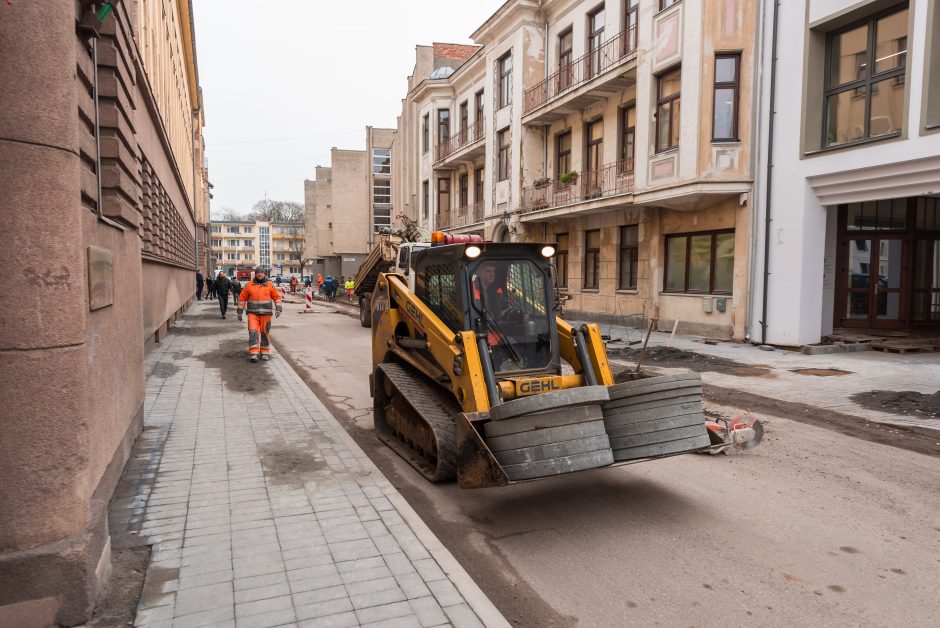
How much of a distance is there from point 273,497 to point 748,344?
43.7 feet

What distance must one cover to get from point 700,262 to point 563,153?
26.2 ft

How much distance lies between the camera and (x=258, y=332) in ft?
40.3

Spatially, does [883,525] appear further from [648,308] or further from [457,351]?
[648,308]

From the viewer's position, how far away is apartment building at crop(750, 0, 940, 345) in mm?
12281

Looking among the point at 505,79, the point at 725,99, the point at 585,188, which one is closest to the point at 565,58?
the point at 505,79

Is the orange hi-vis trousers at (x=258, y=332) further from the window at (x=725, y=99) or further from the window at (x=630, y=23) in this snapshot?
the window at (x=630, y=23)

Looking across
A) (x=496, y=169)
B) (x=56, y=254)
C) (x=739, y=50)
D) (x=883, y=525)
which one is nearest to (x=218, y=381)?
(x=56, y=254)

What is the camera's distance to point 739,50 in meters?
15.1

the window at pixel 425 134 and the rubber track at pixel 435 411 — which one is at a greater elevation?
the window at pixel 425 134

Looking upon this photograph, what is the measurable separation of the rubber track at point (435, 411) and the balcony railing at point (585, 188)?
45.1 ft

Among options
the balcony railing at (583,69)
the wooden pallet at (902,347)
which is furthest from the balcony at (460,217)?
the wooden pallet at (902,347)

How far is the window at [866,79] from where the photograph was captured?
42.0 feet

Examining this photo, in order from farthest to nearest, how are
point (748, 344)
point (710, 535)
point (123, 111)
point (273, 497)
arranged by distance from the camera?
point (748, 344)
point (123, 111)
point (273, 497)
point (710, 535)

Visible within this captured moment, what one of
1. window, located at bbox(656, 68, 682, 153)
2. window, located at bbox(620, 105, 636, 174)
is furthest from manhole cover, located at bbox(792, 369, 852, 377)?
window, located at bbox(620, 105, 636, 174)
